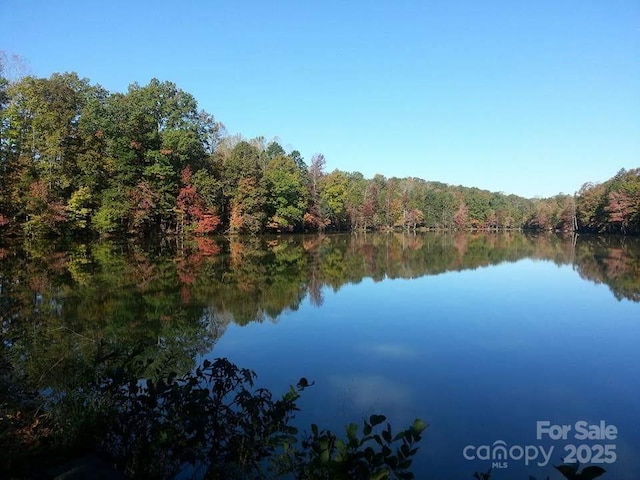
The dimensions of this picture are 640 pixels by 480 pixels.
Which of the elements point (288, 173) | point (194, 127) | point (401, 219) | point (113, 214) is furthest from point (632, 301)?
point (401, 219)

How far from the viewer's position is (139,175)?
127 feet

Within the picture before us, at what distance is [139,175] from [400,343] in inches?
1396

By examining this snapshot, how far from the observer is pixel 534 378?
707cm

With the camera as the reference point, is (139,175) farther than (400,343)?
Yes

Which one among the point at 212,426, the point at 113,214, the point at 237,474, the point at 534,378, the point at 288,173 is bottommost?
the point at 534,378

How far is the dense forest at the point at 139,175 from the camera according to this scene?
3022cm

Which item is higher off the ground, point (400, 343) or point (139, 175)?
point (139, 175)

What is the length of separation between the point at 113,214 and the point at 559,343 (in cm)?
3298

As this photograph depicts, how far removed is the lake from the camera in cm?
516

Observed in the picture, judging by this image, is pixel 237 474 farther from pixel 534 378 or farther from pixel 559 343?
pixel 559 343

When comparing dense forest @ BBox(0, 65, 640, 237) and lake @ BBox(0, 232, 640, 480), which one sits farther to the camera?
dense forest @ BBox(0, 65, 640, 237)

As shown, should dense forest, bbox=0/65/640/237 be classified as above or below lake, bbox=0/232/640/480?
above

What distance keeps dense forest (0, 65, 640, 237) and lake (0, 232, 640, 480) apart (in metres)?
15.3

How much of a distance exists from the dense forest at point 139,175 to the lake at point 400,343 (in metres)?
15.3
